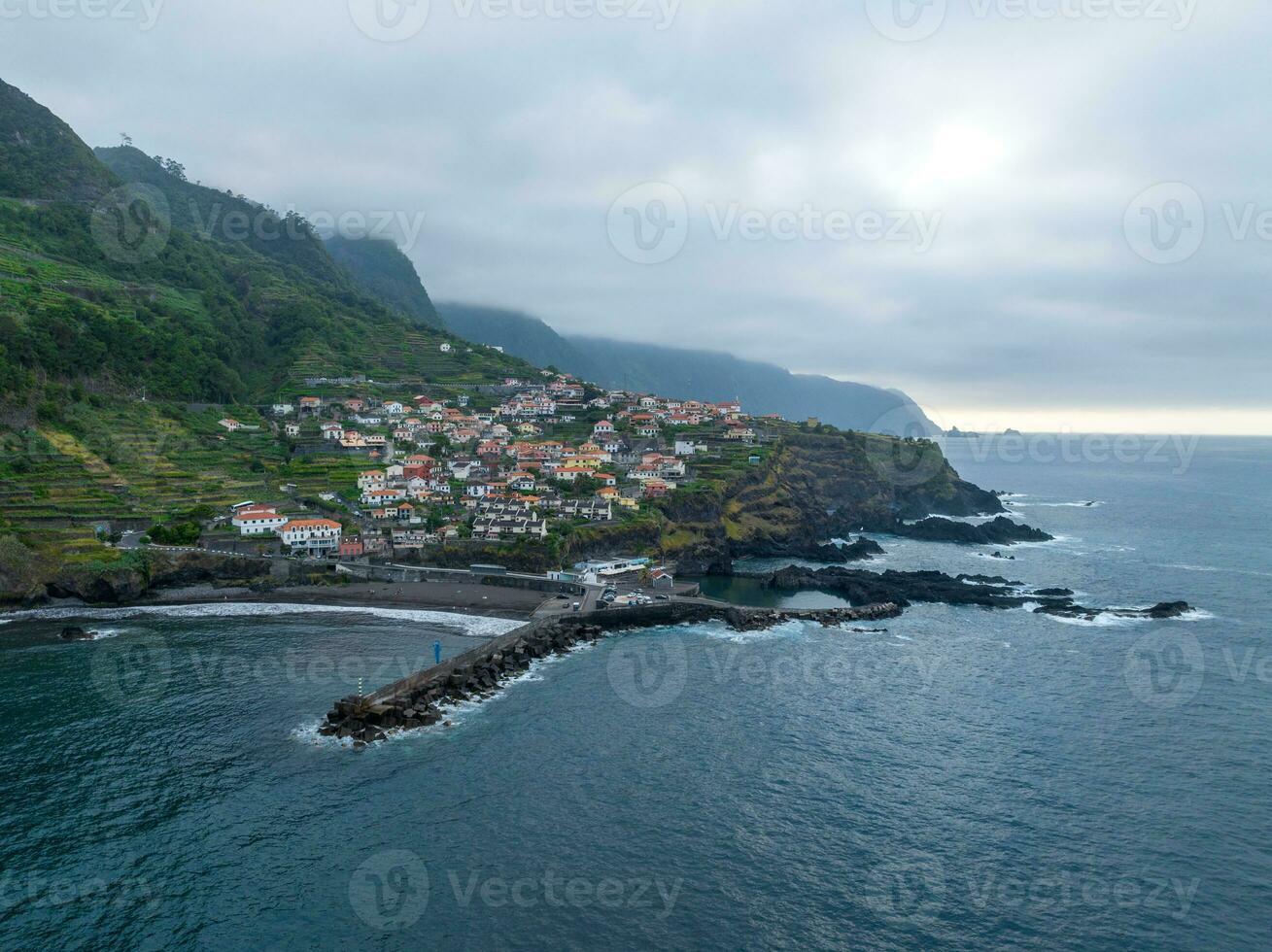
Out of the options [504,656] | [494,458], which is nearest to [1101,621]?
[504,656]

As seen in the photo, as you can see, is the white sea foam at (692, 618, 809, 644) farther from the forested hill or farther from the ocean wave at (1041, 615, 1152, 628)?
the forested hill

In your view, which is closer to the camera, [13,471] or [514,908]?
[514,908]

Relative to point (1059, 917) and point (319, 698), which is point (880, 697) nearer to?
point (1059, 917)

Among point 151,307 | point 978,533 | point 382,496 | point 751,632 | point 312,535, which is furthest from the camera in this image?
point 151,307

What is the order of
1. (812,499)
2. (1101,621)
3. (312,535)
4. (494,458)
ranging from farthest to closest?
(812,499), (494,458), (312,535), (1101,621)

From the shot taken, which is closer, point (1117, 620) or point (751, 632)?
point (751, 632)

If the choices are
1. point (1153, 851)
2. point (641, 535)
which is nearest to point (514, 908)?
point (1153, 851)

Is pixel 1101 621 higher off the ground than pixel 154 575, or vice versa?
pixel 1101 621

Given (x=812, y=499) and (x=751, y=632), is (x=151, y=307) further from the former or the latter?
(x=751, y=632)
